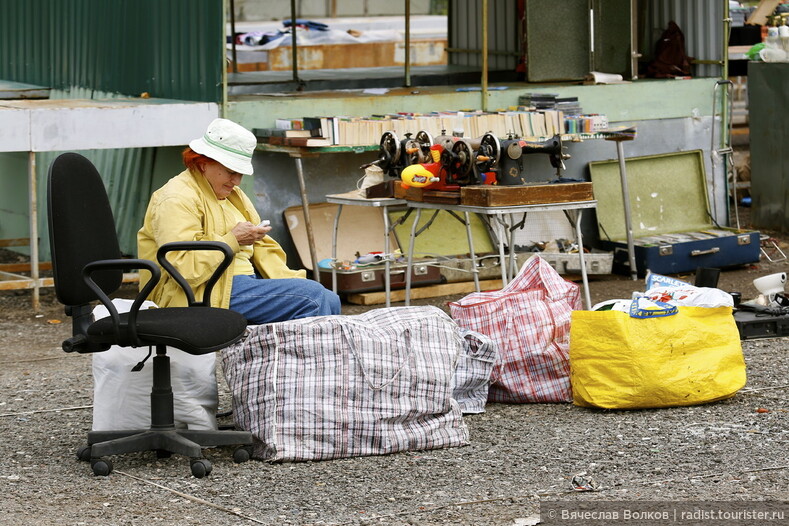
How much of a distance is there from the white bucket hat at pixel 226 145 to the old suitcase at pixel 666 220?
5028 millimetres

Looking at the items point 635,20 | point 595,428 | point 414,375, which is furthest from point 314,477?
point 635,20

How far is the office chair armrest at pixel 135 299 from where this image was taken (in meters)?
4.98

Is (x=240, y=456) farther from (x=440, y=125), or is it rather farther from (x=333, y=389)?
(x=440, y=125)

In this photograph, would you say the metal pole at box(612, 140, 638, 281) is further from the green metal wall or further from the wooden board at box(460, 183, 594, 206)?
the green metal wall

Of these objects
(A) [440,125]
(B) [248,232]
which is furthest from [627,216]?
(B) [248,232]

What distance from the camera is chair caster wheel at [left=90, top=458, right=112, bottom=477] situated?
5.09 metres

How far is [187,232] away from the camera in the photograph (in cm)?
542

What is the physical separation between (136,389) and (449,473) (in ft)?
4.49

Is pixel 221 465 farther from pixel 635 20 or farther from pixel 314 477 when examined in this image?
pixel 635 20

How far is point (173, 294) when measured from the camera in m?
5.52

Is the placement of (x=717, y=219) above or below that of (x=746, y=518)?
above

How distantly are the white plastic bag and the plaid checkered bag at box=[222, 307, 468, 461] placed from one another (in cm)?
15

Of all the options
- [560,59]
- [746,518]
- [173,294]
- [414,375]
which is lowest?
[746,518]

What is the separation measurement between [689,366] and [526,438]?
0.92m
